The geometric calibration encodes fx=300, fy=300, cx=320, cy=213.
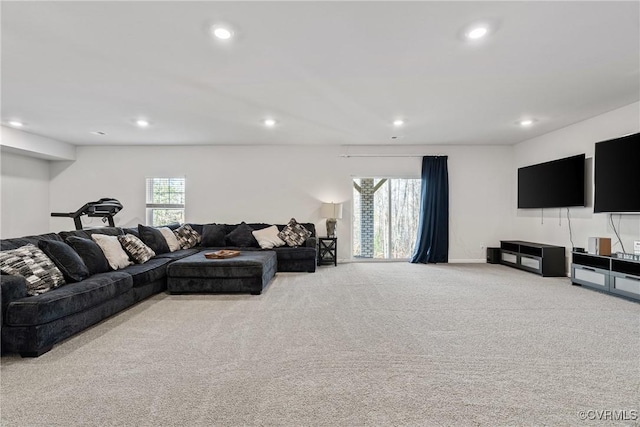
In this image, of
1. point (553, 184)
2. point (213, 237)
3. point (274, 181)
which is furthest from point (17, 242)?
point (553, 184)

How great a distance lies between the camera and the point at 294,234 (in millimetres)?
5863

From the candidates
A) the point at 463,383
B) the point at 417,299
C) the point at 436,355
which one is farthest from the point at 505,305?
the point at 463,383

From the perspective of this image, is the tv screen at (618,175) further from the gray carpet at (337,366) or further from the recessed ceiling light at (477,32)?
the recessed ceiling light at (477,32)

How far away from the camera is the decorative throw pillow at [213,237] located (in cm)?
579

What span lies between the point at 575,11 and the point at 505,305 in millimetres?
2851

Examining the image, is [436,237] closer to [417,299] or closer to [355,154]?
[355,154]

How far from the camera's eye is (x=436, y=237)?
649 centimetres

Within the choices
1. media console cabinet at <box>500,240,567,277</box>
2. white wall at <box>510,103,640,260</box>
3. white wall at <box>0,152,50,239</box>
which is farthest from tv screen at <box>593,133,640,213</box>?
white wall at <box>0,152,50,239</box>

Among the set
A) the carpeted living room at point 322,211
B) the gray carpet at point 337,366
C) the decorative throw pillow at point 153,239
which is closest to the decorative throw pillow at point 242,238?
the carpeted living room at point 322,211

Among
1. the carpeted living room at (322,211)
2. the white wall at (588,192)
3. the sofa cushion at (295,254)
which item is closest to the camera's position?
the carpeted living room at (322,211)

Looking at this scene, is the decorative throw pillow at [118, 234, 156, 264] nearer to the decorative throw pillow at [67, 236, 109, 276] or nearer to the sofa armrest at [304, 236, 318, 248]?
the decorative throw pillow at [67, 236, 109, 276]

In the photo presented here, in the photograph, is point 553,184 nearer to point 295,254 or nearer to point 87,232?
point 295,254

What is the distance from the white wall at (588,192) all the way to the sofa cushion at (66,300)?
6383 mm

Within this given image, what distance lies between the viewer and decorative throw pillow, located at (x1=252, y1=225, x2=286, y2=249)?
5688 mm
